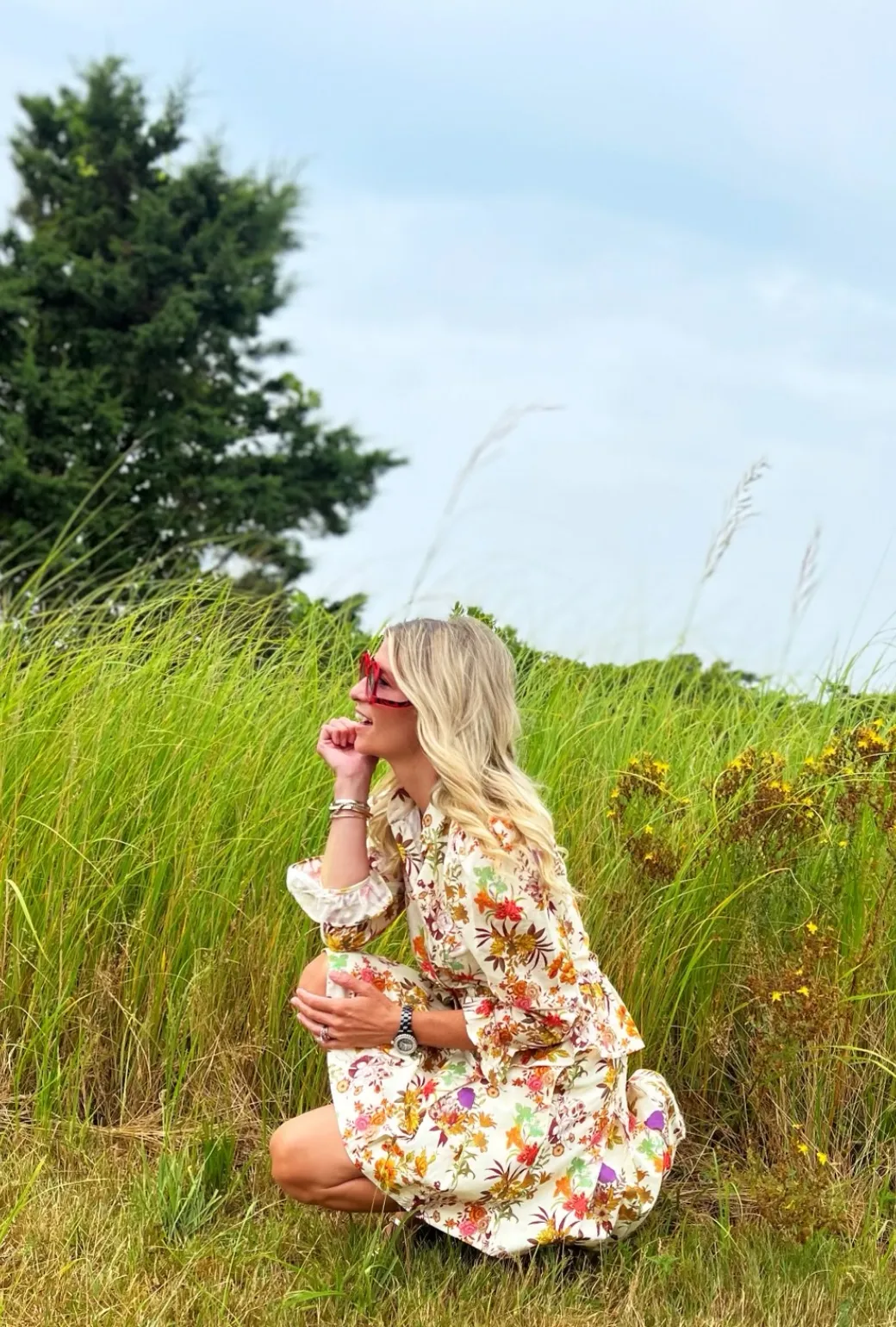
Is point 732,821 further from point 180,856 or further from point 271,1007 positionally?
point 180,856

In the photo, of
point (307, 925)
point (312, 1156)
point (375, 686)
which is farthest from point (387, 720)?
point (307, 925)

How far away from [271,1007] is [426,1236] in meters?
0.85

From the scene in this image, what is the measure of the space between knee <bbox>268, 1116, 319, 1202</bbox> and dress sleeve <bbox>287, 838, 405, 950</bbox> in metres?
0.37

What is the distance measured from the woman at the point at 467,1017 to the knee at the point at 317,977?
94 millimetres

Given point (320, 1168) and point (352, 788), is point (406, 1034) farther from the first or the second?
point (352, 788)

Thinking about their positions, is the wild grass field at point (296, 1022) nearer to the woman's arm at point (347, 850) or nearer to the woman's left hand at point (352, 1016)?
the woman's left hand at point (352, 1016)

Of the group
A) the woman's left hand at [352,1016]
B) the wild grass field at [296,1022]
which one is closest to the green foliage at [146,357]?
the wild grass field at [296,1022]

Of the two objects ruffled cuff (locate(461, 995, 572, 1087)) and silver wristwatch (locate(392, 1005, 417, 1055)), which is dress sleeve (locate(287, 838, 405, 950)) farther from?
ruffled cuff (locate(461, 995, 572, 1087))

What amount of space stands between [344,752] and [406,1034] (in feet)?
1.96

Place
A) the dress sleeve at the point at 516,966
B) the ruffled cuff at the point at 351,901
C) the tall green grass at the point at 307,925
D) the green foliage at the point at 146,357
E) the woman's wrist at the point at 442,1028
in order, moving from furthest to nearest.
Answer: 1. the green foliage at the point at 146,357
2. the tall green grass at the point at 307,925
3. the ruffled cuff at the point at 351,901
4. the woman's wrist at the point at 442,1028
5. the dress sleeve at the point at 516,966

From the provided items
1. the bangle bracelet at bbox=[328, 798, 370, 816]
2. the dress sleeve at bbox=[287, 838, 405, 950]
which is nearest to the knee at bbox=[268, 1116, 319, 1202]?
the dress sleeve at bbox=[287, 838, 405, 950]

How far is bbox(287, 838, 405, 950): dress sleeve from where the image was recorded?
2.67 metres

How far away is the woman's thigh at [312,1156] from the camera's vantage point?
8.34 ft

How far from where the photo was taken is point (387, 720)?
261 cm
